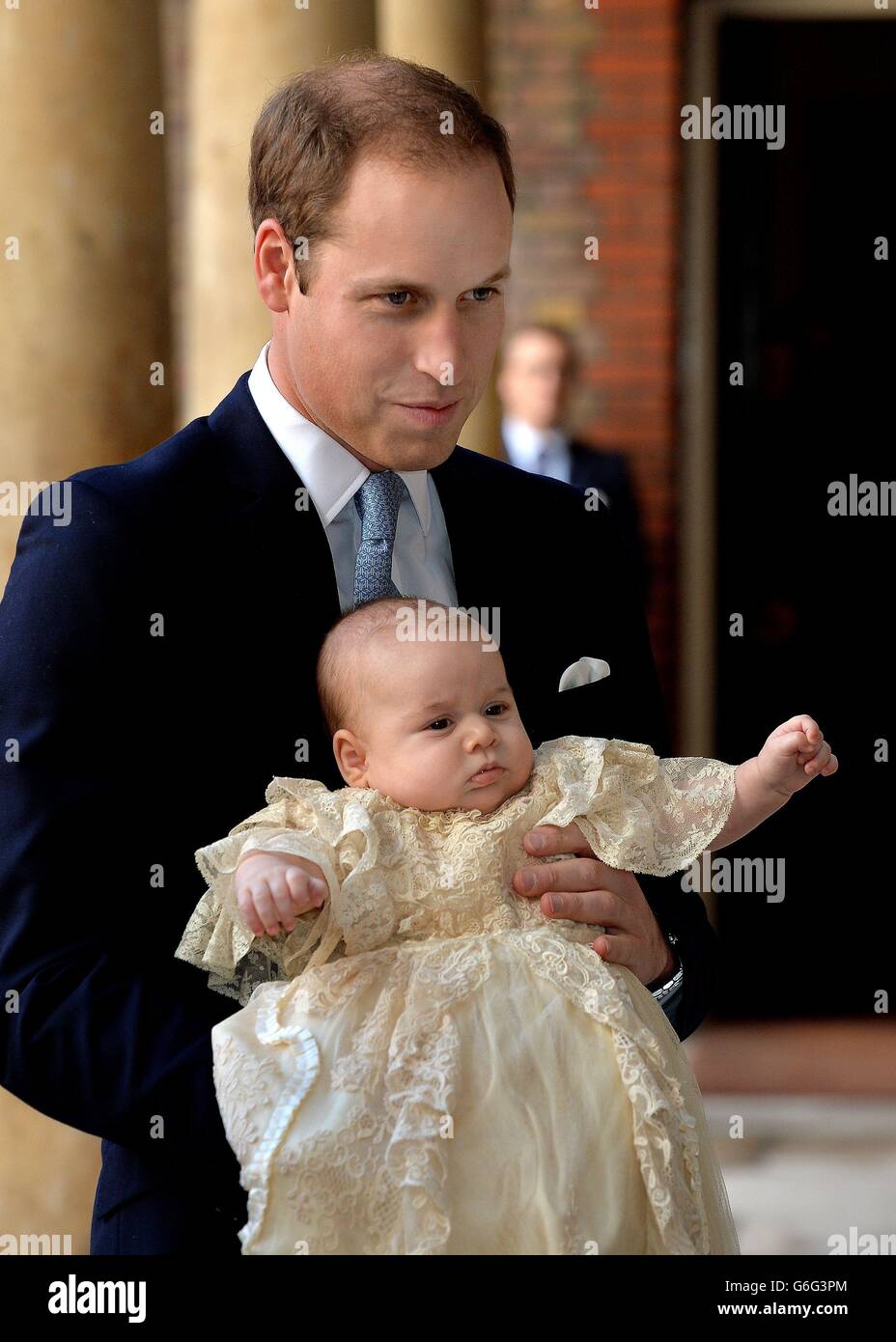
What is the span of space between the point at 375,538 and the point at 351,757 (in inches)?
10.9

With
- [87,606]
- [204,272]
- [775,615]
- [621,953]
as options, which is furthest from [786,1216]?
[87,606]

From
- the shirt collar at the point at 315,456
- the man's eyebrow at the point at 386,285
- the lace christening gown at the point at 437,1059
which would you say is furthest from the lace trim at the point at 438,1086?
the man's eyebrow at the point at 386,285

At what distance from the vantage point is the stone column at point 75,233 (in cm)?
319

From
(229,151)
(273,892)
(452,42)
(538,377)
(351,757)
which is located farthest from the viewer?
(538,377)

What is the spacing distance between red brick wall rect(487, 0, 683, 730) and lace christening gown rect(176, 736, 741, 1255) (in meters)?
4.81

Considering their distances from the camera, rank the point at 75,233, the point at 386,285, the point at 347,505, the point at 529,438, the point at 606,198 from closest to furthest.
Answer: the point at 386,285, the point at 347,505, the point at 75,233, the point at 529,438, the point at 606,198

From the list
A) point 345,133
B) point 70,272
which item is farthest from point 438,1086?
point 70,272

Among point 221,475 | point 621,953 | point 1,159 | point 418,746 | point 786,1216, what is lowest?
point 786,1216

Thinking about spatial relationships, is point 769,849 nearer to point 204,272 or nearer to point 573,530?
point 204,272

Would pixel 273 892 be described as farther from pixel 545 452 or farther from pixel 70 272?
pixel 545 452

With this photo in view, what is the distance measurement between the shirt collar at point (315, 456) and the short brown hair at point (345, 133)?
0.18 meters

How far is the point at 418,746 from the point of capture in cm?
199

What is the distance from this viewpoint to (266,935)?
196 cm
